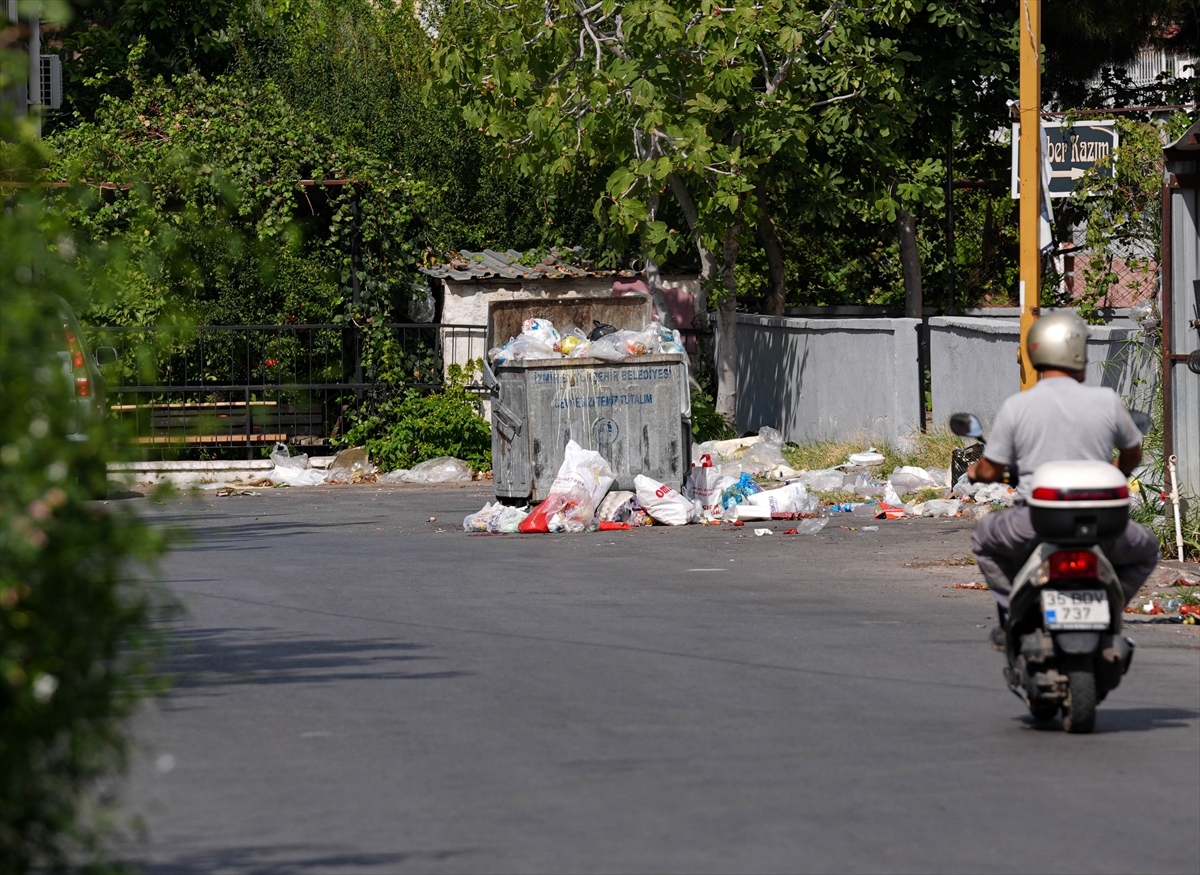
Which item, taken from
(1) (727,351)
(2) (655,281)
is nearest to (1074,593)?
(2) (655,281)

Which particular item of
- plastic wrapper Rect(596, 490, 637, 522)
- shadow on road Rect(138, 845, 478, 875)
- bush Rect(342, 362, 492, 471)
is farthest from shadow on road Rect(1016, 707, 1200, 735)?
bush Rect(342, 362, 492, 471)

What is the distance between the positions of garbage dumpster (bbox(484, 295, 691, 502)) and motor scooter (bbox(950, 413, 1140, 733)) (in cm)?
990

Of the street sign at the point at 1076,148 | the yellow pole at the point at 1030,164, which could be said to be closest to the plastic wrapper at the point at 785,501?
the street sign at the point at 1076,148

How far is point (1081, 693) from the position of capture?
272 inches

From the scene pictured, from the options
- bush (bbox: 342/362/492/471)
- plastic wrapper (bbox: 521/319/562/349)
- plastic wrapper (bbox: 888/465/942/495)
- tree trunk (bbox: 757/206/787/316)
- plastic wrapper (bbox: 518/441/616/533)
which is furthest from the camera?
tree trunk (bbox: 757/206/787/316)

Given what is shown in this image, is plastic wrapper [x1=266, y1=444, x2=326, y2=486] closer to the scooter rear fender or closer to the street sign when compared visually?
the street sign

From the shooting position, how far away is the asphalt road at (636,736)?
532 centimetres

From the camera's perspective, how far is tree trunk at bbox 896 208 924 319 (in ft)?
84.6

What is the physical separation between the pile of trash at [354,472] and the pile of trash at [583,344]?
4089 mm

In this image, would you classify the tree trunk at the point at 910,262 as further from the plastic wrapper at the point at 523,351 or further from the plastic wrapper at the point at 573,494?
the plastic wrapper at the point at 573,494

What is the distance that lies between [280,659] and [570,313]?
1040 cm

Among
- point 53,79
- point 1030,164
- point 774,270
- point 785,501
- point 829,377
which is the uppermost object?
point 53,79

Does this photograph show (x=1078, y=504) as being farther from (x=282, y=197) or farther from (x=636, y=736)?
(x=282, y=197)

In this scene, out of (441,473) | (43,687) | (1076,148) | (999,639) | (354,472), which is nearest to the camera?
(43,687)
